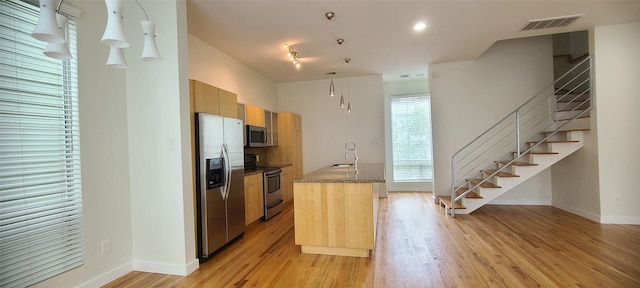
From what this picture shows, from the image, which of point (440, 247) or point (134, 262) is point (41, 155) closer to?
point (134, 262)

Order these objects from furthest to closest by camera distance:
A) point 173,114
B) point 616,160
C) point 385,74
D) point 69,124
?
point 385,74
point 616,160
point 173,114
point 69,124

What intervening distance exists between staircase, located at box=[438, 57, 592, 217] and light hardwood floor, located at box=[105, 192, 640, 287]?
0.60 meters

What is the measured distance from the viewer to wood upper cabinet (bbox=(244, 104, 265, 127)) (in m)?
4.99

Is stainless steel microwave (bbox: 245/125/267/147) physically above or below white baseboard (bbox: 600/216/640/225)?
above

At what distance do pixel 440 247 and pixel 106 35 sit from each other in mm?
3665

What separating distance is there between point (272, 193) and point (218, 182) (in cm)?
175

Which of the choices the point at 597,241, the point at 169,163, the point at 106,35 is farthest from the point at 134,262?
the point at 597,241

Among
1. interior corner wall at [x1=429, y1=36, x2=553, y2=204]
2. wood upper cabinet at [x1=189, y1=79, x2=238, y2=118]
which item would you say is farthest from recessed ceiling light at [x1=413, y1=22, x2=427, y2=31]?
wood upper cabinet at [x1=189, y1=79, x2=238, y2=118]

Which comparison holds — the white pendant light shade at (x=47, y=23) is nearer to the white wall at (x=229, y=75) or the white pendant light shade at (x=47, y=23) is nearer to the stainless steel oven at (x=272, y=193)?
the white wall at (x=229, y=75)

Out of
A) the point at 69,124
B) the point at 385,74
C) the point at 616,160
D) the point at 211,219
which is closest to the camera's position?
the point at 69,124

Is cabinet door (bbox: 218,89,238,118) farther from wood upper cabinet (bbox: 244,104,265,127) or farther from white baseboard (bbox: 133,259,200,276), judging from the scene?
white baseboard (bbox: 133,259,200,276)

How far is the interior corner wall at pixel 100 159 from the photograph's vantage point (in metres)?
2.48

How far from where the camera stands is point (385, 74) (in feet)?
21.1

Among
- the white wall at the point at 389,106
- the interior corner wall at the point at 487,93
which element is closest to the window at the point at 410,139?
the white wall at the point at 389,106
